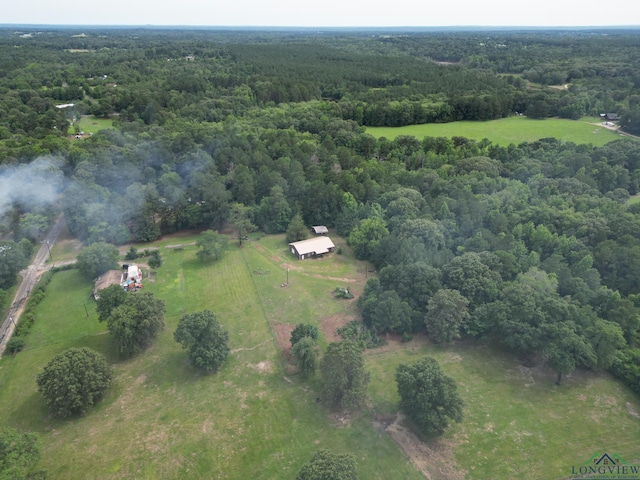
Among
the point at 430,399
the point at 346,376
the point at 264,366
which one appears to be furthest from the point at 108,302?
the point at 430,399

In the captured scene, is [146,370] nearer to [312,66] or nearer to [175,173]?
[175,173]

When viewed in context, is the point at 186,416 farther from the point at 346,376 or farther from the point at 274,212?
the point at 274,212

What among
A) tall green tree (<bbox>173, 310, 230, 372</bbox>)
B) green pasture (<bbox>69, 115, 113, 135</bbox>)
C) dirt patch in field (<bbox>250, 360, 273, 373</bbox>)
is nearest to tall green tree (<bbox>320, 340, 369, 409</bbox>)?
dirt patch in field (<bbox>250, 360, 273, 373</bbox>)

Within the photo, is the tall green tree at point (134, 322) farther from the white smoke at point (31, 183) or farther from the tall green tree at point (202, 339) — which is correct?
the white smoke at point (31, 183)

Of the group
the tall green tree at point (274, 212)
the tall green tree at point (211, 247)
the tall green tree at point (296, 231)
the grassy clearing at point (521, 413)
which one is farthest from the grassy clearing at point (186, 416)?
the tall green tree at point (274, 212)

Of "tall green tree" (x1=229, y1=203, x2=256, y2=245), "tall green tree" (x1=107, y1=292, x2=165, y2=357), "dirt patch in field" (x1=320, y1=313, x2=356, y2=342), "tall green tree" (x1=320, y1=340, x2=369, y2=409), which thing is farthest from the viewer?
"tall green tree" (x1=229, y1=203, x2=256, y2=245)

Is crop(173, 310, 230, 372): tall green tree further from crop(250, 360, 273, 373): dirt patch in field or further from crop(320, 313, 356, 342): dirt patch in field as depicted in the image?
crop(320, 313, 356, 342): dirt patch in field
